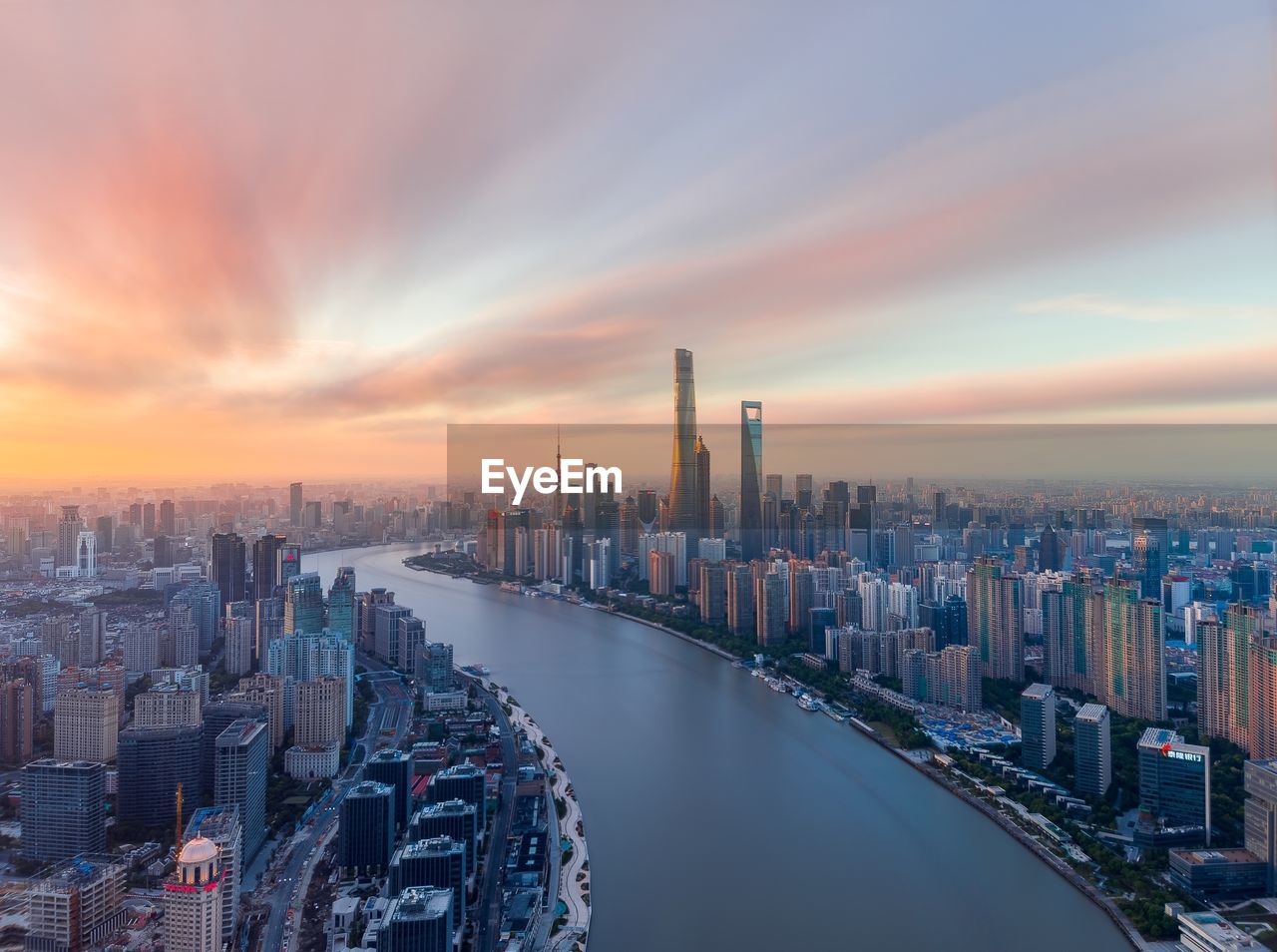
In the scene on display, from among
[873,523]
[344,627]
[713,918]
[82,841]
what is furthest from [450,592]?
[713,918]

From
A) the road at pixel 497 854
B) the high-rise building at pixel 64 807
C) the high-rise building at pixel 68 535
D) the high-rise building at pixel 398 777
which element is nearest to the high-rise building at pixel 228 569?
the high-rise building at pixel 68 535

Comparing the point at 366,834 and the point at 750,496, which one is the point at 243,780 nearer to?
the point at 366,834

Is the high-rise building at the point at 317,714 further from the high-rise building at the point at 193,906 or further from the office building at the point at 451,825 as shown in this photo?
the high-rise building at the point at 193,906

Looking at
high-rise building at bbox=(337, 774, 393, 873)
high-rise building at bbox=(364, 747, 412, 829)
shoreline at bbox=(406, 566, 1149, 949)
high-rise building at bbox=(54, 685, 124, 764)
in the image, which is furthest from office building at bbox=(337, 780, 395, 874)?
shoreline at bbox=(406, 566, 1149, 949)

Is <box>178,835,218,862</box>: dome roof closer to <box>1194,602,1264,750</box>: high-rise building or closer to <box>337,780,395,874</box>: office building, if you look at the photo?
<box>337,780,395,874</box>: office building

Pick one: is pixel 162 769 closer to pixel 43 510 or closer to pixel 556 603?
pixel 43 510
